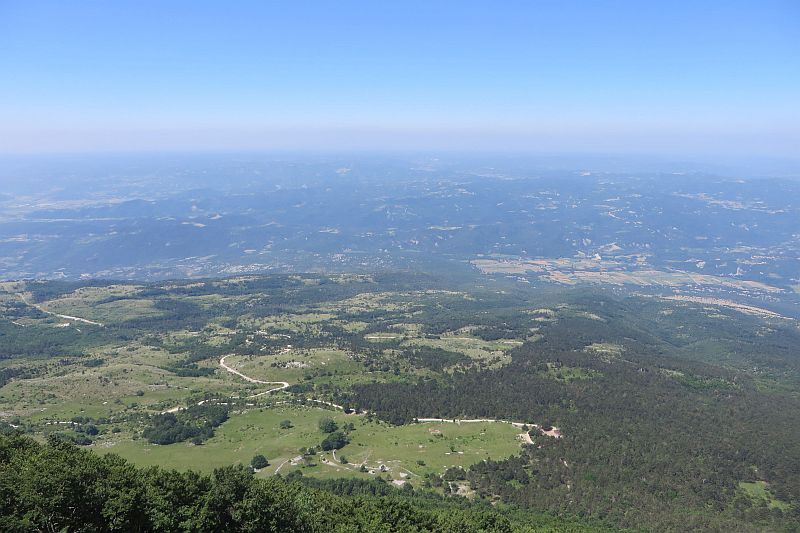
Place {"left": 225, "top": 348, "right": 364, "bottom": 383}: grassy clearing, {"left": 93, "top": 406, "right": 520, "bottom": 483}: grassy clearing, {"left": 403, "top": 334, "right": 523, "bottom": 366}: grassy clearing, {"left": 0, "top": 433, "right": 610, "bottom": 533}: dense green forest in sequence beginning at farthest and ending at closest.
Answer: {"left": 403, "top": 334, "right": 523, "bottom": 366}: grassy clearing → {"left": 225, "top": 348, "right": 364, "bottom": 383}: grassy clearing → {"left": 93, "top": 406, "right": 520, "bottom": 483}: grassy clearing → {"left": 0, "top": 433, "right": 610, "bottom": 533}: dense green forest

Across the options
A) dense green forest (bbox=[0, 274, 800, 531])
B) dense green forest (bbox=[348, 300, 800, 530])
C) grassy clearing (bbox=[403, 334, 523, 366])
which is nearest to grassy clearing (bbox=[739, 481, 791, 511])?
dense green forest (bbox=[0, 274, 800, 531])

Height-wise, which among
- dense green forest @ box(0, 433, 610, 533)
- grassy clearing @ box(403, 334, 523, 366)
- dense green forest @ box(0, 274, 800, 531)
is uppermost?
dense green forest @ box(0, 433, 610, 533)

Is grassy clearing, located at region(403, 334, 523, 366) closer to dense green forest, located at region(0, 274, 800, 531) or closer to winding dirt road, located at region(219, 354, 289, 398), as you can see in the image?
dense green forest, located at region(0, 274, 800, 531)

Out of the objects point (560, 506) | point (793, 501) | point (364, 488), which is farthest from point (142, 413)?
A: point (793, 501)

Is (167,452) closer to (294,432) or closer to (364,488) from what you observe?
(294,432)

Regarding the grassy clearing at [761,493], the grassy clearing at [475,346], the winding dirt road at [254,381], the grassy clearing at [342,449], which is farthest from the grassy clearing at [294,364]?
the grassy clearing at [761,493]

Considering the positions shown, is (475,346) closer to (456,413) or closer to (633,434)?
(456,413)

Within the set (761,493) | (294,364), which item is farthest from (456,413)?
(294,364)

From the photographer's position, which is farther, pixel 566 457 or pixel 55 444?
pixel 566 457

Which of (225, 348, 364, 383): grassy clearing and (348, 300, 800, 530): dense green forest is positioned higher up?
(348, 300, 800, 530): dense green forest
